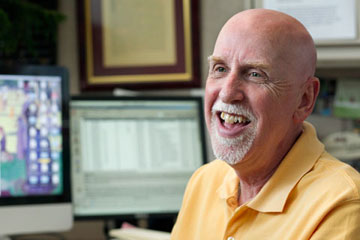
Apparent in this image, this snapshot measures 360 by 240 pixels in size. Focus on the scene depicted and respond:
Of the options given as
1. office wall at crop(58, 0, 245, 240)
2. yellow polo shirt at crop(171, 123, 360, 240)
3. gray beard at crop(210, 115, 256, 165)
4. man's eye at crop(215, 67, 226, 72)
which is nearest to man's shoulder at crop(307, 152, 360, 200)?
yellow polo shirt at crop(171, 123, 360, 240)

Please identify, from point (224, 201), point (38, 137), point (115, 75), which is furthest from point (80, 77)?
point (224, 201)

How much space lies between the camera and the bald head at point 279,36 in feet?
2.59

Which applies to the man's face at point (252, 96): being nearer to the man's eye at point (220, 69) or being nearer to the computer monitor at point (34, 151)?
the man's eye at point (220, 69)

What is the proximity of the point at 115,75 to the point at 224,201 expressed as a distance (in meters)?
0.90

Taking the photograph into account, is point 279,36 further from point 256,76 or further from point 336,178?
point 336,178

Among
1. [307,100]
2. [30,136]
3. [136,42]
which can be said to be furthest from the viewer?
[136,42]

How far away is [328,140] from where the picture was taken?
167cm

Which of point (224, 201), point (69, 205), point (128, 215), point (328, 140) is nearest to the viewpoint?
point (224, 201)

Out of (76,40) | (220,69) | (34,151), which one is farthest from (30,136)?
(220,69)

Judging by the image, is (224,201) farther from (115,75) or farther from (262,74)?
(115,75)

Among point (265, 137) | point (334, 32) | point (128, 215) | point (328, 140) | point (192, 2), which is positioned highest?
point (192, 2)

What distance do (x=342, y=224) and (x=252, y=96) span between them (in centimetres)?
22

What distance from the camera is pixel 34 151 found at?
137 cm

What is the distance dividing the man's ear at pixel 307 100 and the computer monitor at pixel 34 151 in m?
0.73
